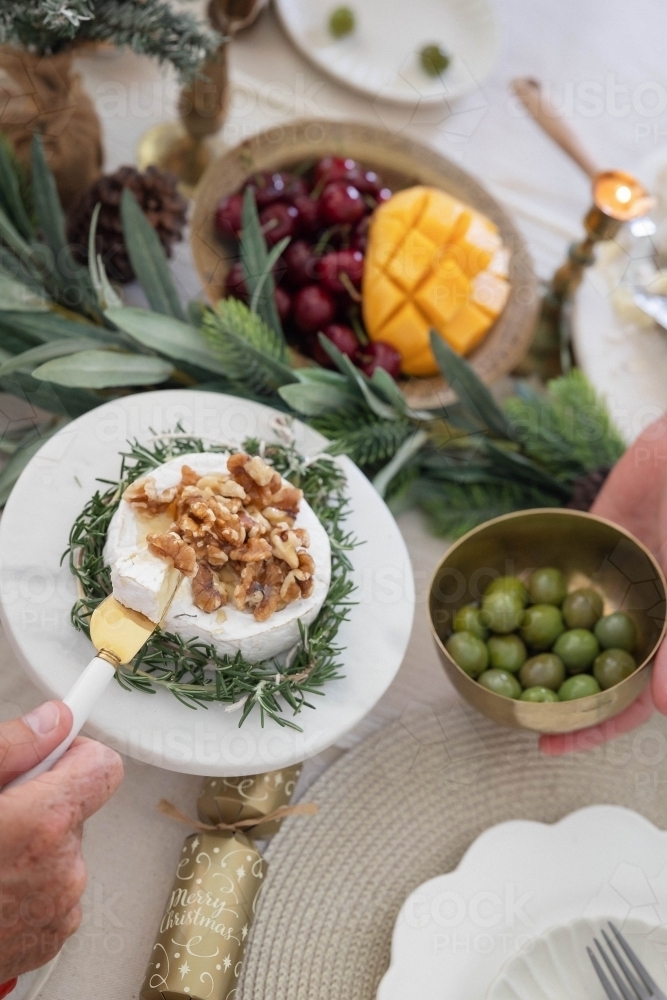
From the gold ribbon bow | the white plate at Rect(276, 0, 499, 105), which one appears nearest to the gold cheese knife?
the gold ribbon bow

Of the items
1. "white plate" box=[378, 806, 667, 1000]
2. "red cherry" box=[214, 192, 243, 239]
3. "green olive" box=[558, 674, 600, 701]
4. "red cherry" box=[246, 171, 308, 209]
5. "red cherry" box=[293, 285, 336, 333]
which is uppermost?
"red cherry" box=[246, 171, 308, 209]

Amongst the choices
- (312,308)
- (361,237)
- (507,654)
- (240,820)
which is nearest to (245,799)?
(240,820)

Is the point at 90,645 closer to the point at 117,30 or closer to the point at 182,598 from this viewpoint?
→ the point at 182,598

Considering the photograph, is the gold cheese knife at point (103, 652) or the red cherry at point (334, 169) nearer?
the gold cheese knife at point (103, 652)

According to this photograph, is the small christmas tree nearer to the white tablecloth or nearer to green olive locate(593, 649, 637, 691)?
→ the white tablecloth

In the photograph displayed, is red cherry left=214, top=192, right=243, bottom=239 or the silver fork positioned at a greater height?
red cherry left=214, top=192, right=243, bottom=239

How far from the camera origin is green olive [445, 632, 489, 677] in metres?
0.63

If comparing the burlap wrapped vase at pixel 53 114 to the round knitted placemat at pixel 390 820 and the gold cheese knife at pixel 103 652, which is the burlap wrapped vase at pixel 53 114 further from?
the round knitted placemat at pixel 390 820

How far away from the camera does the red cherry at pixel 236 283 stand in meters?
0.78

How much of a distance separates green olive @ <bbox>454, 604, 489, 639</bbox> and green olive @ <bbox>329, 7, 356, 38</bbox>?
2.49 ft

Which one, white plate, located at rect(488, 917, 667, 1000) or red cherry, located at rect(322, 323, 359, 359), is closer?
white plate, located at rect(488, 917, 667, 1000)

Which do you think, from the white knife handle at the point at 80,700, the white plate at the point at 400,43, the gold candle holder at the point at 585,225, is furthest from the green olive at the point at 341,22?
the white knife handle at the point at 80,700

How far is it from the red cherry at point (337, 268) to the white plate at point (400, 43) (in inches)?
12.9

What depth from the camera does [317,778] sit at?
2.16ft
